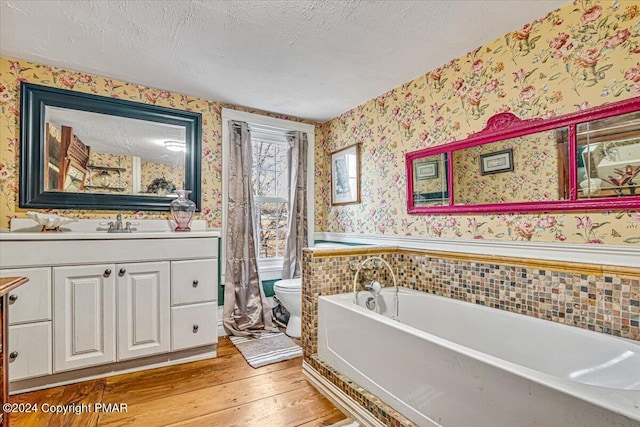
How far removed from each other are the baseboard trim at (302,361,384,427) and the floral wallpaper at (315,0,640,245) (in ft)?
4.11

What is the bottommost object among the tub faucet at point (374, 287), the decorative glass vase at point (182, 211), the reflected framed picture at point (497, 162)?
the tub faucet at point (374, 287)

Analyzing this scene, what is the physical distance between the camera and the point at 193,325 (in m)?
2.32

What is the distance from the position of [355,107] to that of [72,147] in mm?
2416

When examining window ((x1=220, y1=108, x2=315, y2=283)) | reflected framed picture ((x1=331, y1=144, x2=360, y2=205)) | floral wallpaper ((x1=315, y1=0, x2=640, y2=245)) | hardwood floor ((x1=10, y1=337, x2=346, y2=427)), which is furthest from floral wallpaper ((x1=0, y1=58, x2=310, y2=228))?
floral wallpaper ((x1=315, y1=0, x2=640, y2=245))

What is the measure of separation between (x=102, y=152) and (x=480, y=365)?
2.87 m

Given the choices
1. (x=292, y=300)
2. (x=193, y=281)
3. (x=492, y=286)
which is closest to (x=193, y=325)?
(x=193, y=281)

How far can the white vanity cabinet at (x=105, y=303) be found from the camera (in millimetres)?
1863

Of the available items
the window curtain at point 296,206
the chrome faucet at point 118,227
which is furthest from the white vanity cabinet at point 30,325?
the window curtain at point 296,206

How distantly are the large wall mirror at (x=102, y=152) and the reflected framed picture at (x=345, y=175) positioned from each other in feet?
4.57

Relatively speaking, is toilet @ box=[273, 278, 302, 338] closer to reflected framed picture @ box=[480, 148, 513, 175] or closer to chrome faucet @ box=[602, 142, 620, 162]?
reflected framed picture @ box=[480, 148, 513, 175]

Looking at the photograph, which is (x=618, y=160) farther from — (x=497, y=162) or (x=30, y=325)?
(x=30, y=325)

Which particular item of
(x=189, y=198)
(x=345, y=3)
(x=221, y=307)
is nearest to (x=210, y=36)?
(x=345, y=3)

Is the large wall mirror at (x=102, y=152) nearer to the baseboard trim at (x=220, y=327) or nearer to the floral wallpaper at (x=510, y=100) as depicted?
the baseboard trim at (x=220, y=327)

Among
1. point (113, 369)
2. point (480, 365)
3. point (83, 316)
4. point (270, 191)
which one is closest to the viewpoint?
point (480, 365)
